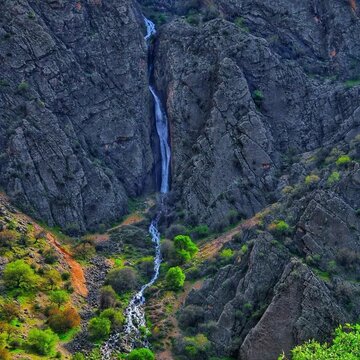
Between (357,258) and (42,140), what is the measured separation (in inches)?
1903

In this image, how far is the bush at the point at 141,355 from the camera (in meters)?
57.7

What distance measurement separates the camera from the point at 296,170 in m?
82.4

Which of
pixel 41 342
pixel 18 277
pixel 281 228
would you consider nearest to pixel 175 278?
pixel 281 228

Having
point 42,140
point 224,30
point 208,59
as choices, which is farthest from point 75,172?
point 224,30

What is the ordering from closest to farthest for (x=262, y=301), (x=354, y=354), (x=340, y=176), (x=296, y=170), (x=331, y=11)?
(x=354, y=354) → (x=262, y=301) → (x=340, y=176) → (x=296, y=170) → (x=331, y=11)

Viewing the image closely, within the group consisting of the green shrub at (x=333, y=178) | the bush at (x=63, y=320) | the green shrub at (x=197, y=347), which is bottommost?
the green shrub at (x=197, y=347)

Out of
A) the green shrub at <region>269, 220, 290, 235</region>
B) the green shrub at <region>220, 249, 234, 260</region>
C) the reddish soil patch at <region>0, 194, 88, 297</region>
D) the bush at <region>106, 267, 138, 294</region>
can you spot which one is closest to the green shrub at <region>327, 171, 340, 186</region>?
the green shrub at <region>269, 220, 290, 235</region>

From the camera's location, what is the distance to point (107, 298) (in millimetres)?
66125

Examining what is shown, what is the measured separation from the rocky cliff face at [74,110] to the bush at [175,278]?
62.0 feet

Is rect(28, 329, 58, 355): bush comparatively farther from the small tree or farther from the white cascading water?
the small tree

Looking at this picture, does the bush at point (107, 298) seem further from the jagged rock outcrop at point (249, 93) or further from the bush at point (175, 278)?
the jagged rock outcrop at point (249, 93)

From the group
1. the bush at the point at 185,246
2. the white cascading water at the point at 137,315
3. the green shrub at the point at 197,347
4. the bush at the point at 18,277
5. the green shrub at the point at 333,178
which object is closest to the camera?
the green shrub at the point at 197,347

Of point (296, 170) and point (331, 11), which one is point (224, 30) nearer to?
point (331, 11)

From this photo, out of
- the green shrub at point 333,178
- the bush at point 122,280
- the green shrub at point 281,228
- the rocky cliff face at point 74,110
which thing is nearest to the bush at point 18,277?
the bush at point 122,280
